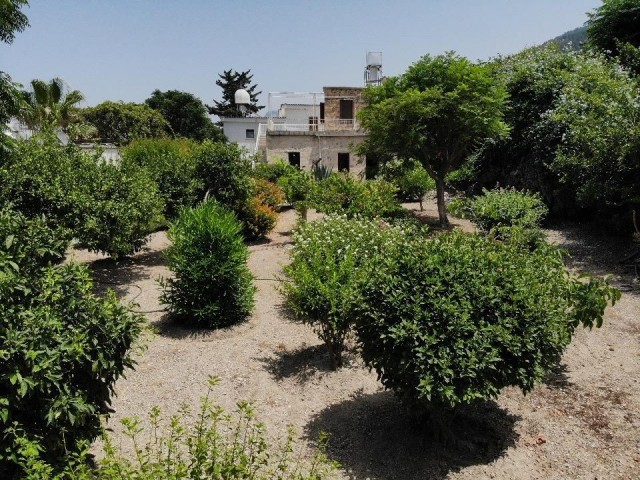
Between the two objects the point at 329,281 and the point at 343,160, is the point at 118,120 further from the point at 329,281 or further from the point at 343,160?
the point at 329,281

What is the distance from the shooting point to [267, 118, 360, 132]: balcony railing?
2867 cm

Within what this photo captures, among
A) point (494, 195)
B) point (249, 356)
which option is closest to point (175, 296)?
point (249, 356)

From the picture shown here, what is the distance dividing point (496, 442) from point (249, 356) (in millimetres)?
3597

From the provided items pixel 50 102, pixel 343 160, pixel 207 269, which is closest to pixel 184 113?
pixel 50 102

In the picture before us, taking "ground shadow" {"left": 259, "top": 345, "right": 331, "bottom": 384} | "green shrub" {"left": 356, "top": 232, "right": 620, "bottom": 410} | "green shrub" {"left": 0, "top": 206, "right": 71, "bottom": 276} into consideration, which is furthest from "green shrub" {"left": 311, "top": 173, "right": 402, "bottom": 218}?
"green shrub" {"left": 0, "top": 206, "right": 71, "bottom": 276}

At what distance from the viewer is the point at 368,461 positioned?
4.79 metres

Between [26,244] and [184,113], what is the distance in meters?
49.8

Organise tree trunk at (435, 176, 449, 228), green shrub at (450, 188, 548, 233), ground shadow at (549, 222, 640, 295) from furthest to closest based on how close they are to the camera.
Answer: tree trunk at (435, 176, 449, 228), green shrub at (450, 188, 548, 233), ground shadow at (549, 222, 640, 295)

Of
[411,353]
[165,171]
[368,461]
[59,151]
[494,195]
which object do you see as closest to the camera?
[411,353]

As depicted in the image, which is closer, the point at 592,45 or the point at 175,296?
the point at 175,296

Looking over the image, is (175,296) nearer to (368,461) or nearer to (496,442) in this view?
(368,461)

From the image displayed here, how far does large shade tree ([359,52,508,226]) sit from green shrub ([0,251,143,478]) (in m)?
11.3

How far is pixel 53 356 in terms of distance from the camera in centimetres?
329

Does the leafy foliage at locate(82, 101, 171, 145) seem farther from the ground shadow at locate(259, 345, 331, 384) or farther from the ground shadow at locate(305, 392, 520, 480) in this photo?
the ground shadow at locate(305, 392, 520, 480)
